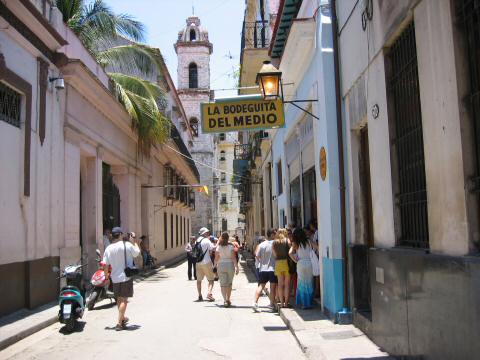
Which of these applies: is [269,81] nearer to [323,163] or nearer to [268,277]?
[323,163]

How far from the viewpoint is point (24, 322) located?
9688mm

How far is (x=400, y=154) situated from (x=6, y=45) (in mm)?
7779

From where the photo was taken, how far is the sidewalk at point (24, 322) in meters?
8.50

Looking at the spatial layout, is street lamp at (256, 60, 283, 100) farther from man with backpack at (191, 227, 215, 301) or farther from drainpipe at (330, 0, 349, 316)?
man with backpack at (191, 227, 215, 301)

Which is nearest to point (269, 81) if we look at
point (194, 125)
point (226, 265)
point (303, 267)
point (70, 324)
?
point (303, 267)

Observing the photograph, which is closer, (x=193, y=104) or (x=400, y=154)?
(x=400, y=154)

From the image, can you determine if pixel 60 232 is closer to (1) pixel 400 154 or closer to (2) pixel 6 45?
(2) pixel 6 45

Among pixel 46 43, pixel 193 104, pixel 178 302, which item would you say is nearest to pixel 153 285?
pixel 178 302

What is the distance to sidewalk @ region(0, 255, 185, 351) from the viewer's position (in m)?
8.50

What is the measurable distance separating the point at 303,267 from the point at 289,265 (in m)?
1.07

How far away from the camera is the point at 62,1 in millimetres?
16656

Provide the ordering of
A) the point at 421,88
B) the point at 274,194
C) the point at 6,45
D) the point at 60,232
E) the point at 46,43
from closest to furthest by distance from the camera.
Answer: the point at 421,88 → the point at 6,45 → the point at 46,43 → the point at 60,232 → the point at 274,194

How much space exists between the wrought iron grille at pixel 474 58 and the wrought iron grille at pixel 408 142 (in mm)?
1130

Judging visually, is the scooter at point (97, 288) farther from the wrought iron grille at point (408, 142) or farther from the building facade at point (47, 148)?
the wrought iron grille at point (408, 142)
